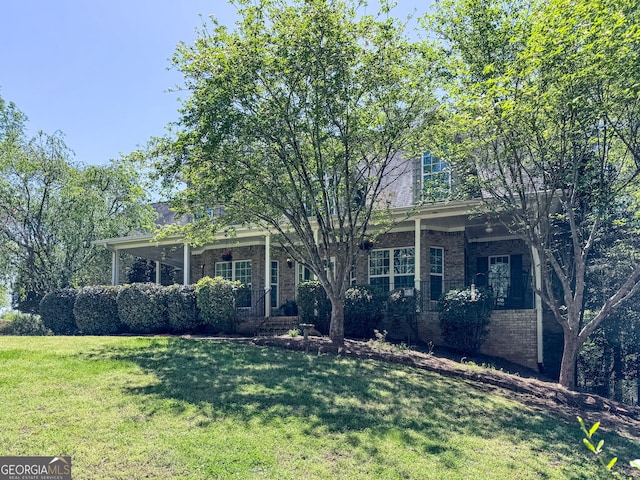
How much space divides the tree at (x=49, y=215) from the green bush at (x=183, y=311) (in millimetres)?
6620

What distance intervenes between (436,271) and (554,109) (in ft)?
23.5

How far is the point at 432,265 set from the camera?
15953 millimetres

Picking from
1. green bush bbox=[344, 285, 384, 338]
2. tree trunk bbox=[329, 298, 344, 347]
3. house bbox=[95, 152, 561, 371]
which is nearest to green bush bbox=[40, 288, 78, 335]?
house bbox=[95, 152, 561, 371]

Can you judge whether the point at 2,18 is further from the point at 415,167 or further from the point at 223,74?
the point at 415,167

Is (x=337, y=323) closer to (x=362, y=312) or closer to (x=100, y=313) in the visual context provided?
(x=362, y=312)

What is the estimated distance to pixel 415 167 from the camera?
1644cm

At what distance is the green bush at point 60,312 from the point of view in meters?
16.4

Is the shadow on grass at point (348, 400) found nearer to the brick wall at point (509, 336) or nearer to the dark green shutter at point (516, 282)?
the brick wall at point (509, 336)

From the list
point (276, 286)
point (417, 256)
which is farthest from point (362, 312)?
point (276, 286)

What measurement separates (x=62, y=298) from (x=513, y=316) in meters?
12.7

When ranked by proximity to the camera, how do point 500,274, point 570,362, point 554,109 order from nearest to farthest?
point 554,109
point 570,362
point 500,274

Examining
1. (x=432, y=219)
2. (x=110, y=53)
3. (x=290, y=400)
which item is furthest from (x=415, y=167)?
(x=290, y=400)

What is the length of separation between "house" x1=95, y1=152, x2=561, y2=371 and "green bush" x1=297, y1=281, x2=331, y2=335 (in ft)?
5.33

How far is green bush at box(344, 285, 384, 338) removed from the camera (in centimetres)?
1384
